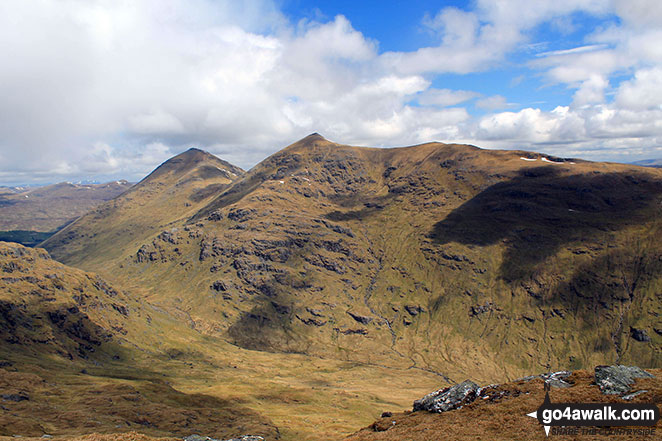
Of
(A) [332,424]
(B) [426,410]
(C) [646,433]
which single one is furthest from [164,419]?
(C) [646,433]

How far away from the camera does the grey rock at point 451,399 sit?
50.8m

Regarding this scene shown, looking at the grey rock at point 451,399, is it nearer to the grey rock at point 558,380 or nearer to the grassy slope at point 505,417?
the grassy slope at point 505,417

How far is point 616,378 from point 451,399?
20298 mm

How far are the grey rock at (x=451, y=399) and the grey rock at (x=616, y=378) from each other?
50.3 feet

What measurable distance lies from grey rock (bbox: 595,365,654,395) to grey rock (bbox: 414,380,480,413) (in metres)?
15.3

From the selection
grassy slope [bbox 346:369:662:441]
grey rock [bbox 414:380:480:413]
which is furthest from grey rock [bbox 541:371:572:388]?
grey rock [bbox 414:380:480:413]

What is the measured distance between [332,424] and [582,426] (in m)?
158

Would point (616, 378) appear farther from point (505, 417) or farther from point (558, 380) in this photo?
point (505, 417)

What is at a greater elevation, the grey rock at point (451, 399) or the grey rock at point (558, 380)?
the grey rock at point (558, 380)

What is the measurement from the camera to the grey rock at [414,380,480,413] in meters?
50.8

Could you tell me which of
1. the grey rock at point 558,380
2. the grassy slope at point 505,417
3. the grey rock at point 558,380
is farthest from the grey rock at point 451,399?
the grey rock at point 558,380

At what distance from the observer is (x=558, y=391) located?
4544cm

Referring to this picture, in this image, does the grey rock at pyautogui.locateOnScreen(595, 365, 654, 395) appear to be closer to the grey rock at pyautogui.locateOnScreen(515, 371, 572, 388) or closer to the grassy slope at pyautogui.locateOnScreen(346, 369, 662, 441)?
the grassy slope at pyautogui.locateOnScreen(346, 369, 662, 441)

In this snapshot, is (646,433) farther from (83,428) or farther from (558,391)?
(83,428)
